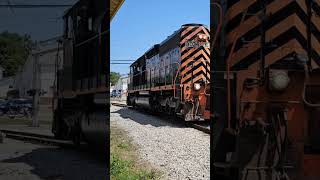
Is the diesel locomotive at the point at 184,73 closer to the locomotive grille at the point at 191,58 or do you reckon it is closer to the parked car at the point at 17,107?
the locomotive grille at the point at 191,58

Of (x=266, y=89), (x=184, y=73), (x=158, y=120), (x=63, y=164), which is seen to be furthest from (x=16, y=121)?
(x=158, y=120)

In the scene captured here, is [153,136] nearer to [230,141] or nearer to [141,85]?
[230,141]

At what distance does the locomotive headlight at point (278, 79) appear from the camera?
3447 millimetres

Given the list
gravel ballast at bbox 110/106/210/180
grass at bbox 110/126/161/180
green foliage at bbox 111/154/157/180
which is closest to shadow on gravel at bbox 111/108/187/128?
gravel ballast at bbox 110/106/210/180

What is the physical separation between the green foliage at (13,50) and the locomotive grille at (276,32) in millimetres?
2286

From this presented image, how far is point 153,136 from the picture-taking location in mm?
11930

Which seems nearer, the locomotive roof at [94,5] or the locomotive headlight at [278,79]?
the locomotive roof at [94,5]

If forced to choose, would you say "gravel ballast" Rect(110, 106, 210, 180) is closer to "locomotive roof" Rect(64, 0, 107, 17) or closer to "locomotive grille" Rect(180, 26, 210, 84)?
"locomotive grille" Rect(180, 26, 210, 84)

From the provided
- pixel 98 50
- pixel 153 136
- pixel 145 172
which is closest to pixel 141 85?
pixel 153 136

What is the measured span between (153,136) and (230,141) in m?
8.04

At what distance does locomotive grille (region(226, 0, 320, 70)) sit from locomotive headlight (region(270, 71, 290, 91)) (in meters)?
0.23

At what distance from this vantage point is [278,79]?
136 inches

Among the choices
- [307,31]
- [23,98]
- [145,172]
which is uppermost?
[307,31]

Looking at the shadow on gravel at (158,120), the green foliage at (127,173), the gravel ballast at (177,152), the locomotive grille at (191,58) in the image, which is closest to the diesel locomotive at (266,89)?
the green foliage at (127,173)
